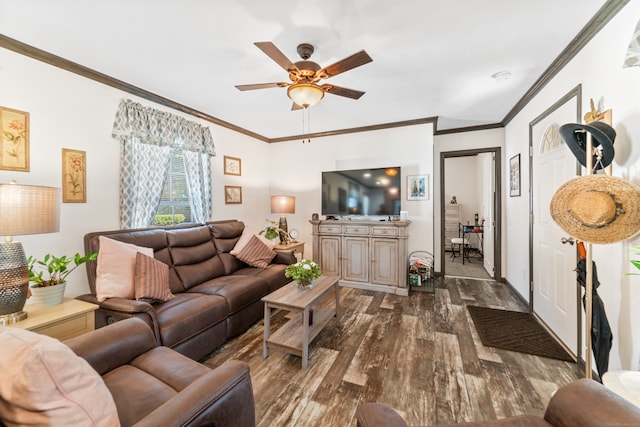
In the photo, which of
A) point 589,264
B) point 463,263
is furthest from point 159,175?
point 463,263

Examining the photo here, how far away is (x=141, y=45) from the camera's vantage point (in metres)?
2.11

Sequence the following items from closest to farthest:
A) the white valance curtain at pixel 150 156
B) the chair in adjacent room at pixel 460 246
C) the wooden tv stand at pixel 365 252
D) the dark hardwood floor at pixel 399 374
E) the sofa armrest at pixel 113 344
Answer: the sofa armrest at pixel 113 344 → the dark hardwood floor at pixel 399 374 → the white valance curtain at pixel 150 156 → the wooden tv stand at pixel 365 252 → the chair in adjacent room at pixel 460 246

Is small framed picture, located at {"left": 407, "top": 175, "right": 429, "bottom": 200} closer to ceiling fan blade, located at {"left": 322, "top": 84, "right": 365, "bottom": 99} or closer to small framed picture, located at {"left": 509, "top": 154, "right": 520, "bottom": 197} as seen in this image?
small framed picture, located at {"left": 509, "top": 154, "right": 520, "bottom": 197}

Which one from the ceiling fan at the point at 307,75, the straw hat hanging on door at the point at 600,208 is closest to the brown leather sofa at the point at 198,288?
the ceiling fan at the point at 307,75

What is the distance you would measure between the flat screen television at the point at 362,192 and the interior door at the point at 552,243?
1.63 metres

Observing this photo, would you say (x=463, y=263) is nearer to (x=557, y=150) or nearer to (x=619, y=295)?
(x=557, y=150)

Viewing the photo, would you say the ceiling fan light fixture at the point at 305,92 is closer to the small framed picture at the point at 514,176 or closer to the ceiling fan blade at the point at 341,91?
the ceiling fan blade at the point at 341,91

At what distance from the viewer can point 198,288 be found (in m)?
2.66

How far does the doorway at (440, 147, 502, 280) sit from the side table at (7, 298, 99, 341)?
4.54m

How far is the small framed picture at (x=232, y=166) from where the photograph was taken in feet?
13.3

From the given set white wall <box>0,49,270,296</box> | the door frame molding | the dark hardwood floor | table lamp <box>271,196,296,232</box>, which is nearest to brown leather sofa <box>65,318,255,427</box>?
the dark hardwood floor

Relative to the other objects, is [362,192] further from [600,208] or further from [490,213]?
[600,208]

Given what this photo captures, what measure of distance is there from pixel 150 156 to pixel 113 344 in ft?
7.50

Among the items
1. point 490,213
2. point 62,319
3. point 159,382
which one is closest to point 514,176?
point 490,213
